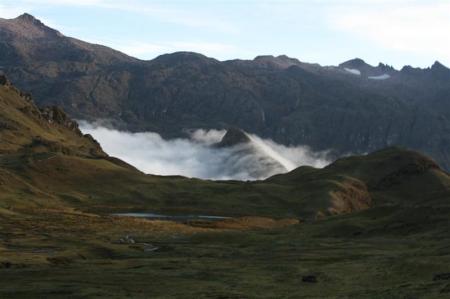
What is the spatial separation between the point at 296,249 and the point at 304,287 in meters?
50.5

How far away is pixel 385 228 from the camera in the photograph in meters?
165

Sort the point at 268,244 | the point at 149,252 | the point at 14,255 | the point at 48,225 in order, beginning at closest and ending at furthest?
the point at 14,255, the point at 149,252, the point at 268,244, the point at 48,225

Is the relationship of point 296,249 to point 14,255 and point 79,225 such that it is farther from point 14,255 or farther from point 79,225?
point 79,225

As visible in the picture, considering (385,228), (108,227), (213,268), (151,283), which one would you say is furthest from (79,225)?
(151,283)

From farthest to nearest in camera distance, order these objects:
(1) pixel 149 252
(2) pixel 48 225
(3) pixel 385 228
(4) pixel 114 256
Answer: (2) pixel 48 225 → (3) pixel 385 228 → (1) pixel 149 252 → (4) pixel 114 256

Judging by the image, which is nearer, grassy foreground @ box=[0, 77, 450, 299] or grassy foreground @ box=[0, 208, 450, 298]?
grassy foreground @ box=[0, 208, 450, 298]

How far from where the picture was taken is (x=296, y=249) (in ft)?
443

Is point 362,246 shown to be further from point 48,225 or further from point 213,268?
point 48,225

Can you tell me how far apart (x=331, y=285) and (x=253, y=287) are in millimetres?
8875

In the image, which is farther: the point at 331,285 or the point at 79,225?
the point at 79,225

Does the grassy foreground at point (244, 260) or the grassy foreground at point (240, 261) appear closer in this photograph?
the grassy foreground at point (240, 261)

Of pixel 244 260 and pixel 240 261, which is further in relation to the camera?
pixel 244 260

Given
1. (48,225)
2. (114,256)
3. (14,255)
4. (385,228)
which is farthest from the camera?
(48,225)

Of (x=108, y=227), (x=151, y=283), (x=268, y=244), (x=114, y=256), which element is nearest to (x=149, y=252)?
(x=114, y=256)
